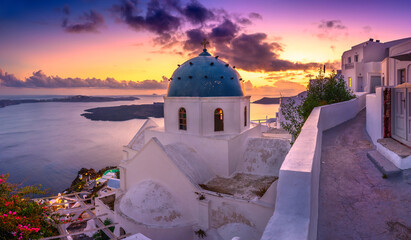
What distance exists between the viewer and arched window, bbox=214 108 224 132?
13.4 m

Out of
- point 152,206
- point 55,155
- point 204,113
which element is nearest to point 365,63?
point 204,113

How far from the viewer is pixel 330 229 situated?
3342 millimetres

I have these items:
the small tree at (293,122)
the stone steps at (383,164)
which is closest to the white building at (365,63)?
the small tree at (293,122)

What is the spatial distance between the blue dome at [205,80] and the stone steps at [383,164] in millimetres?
8252

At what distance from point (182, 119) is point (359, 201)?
10.3 meters

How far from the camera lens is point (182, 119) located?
536 inches

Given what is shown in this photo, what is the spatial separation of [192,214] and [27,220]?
18.4 ft

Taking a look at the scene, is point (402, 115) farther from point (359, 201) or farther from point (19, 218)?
point (19, 218)

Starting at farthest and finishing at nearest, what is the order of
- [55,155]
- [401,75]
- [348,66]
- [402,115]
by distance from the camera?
[55,155] < [348,66] < [401,75] < [402,115]

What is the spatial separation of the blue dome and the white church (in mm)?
52

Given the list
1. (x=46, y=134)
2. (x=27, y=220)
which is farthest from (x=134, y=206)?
(x=46, y=134)

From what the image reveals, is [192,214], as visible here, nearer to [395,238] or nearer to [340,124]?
[340,124]

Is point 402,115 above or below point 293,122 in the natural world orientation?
above

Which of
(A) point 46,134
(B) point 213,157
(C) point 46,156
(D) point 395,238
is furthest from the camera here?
(A) point 46,134
